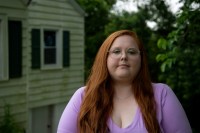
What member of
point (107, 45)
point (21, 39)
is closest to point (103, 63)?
point (107, 45)

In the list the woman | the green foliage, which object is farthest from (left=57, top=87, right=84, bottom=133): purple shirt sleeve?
the green foliage

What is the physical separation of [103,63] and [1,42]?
763cm

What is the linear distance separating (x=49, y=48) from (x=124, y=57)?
10.1 meters

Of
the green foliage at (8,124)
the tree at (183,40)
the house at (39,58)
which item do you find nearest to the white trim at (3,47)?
the house at (39,58)

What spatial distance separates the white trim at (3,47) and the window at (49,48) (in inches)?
62.2

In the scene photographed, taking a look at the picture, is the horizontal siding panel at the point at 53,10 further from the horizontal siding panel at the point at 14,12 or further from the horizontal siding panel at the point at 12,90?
the horizontal siding panel at the point at 12,90

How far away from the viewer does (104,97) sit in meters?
2.15

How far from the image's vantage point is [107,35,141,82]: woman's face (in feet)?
6.97

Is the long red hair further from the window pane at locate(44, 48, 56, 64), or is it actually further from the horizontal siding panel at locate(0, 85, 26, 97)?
the window pane at locate(44, 48, 56, 64)

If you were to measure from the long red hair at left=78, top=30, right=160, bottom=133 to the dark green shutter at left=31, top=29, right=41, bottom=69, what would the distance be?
30.0 feet

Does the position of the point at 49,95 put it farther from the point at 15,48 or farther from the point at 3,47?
the point at 3,47

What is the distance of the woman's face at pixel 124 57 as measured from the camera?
212 cm

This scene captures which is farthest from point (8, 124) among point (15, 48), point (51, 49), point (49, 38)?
point (49, 38)

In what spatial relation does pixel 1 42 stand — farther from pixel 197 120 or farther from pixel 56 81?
pixel 197 120
